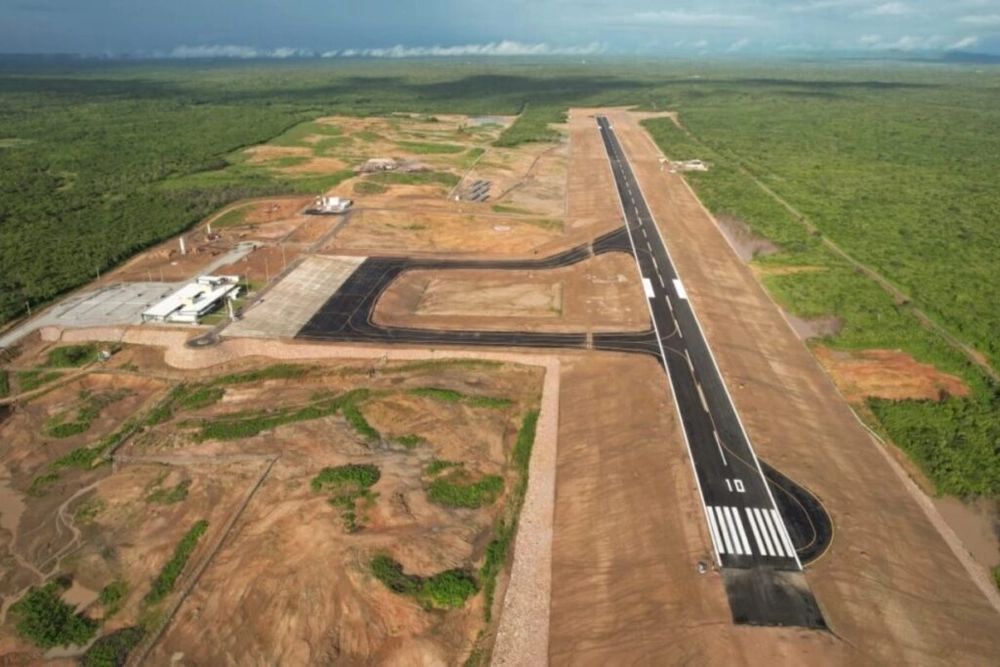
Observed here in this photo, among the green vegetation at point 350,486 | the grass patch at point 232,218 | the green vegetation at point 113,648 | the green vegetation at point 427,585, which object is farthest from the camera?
the grass patch at point 232,218

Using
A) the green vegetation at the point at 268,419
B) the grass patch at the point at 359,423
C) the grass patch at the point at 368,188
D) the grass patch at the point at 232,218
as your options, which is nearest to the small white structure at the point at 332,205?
the grass patch at the point at 368,188

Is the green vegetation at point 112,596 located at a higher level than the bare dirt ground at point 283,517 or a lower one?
lower

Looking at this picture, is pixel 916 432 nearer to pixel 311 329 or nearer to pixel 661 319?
pixel 661 319

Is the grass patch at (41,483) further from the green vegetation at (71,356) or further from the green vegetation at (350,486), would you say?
the green vegetation at (350,486)

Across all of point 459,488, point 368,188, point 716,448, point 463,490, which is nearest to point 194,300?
point 459,488

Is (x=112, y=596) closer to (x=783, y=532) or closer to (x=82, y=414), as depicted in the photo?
(x=82, y=414)

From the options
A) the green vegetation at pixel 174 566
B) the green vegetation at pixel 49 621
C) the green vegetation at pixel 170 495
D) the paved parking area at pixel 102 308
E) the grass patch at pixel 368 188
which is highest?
the grass patch at pixel 368 188

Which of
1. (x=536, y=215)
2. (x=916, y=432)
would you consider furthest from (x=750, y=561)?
(x=536, y=215)
